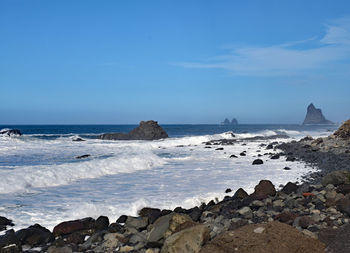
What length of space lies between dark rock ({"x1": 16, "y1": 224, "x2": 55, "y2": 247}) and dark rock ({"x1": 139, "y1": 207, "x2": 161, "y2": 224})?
1.81 metres

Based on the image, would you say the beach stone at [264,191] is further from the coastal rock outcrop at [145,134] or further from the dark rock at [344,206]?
the coastal rock outcrop at [145,134]

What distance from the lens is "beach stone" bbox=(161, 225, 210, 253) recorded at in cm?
427

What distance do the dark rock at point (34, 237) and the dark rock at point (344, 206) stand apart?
505 cm

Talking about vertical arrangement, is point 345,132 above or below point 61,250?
above

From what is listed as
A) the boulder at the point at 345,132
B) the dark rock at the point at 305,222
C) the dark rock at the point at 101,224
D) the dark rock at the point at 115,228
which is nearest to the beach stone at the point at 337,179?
the dark rock at the point at 305,222

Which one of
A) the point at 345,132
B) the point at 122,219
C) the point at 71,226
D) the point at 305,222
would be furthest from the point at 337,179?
the point at 345,132

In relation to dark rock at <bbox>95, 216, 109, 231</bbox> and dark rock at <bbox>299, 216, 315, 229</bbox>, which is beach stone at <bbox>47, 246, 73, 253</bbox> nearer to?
dark rock at <bbox>95, 216, 109, 231</bbox>

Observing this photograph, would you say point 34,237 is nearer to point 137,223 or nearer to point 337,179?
point 137,223

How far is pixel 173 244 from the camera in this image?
14.4 ft

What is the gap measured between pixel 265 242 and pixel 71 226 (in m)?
3.76

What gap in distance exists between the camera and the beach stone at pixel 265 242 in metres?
3.94

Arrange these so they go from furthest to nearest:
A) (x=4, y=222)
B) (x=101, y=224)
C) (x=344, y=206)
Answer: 1. (x=4, y=222)
2. (x=101, y=224)
3. (x=344, y=206)

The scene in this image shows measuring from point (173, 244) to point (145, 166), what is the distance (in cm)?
1157

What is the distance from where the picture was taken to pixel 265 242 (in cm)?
401
